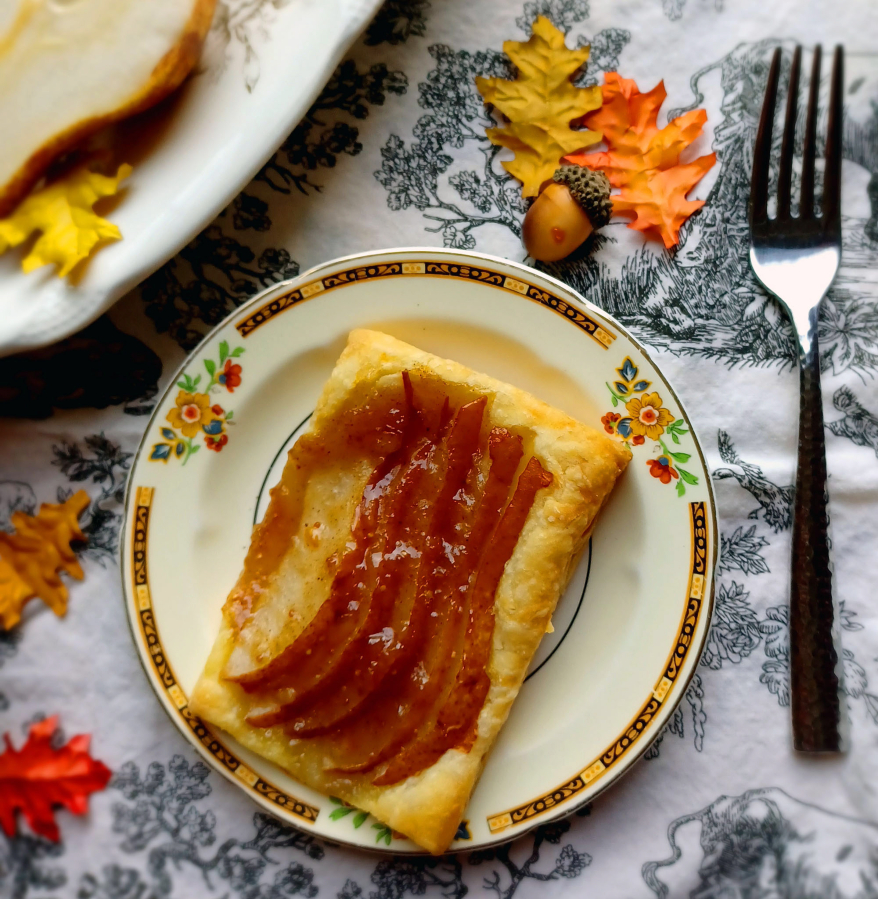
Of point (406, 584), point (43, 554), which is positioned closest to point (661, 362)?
point (406, 584)

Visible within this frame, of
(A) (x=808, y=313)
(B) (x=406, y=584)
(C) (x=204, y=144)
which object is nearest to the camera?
(B) (x=406, y=584)

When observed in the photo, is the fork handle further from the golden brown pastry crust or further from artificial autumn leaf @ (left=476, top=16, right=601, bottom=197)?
the golden brown pastry crust

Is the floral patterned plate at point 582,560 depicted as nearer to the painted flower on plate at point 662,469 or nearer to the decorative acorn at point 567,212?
the painted flower on plate at point 662,469

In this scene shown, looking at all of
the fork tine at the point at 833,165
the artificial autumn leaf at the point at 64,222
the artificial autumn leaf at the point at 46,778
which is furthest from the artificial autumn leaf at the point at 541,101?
the artificial autumn leaf at the point at 46,778

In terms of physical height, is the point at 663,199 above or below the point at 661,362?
above

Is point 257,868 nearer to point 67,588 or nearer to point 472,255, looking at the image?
point 67,588

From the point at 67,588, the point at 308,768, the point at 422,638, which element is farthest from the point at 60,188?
the point at 308,768

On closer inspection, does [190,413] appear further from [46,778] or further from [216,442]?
[46,778]
